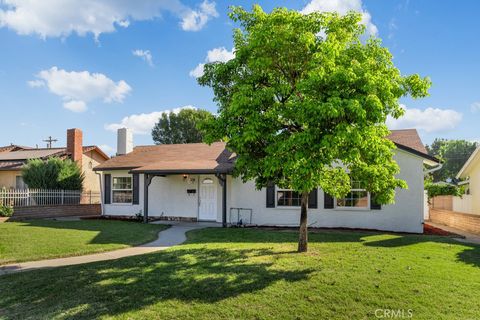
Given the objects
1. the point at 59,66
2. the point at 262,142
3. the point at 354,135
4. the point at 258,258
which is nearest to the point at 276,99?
the point at 262,142

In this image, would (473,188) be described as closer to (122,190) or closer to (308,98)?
(308,98)

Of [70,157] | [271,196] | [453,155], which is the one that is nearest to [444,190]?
[271,196]

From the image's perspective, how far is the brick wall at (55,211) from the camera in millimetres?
16281

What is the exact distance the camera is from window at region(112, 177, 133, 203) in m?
17.6

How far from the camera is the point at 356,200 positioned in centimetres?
1361

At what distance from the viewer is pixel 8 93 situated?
15508 mm

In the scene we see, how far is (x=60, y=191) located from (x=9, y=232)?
8.41m

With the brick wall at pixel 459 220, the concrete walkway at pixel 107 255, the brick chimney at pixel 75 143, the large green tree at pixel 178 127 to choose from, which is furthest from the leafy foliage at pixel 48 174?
the brick wall at pixel 459 220

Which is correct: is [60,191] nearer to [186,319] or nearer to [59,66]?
[59,66]

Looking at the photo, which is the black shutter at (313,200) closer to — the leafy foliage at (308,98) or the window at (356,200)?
the window at (356,200)

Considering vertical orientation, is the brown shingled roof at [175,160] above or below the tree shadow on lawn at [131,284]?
above

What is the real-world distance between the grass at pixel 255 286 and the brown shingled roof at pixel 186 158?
598 centimetres

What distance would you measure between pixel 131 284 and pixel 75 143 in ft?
68.1

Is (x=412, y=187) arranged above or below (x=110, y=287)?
above
